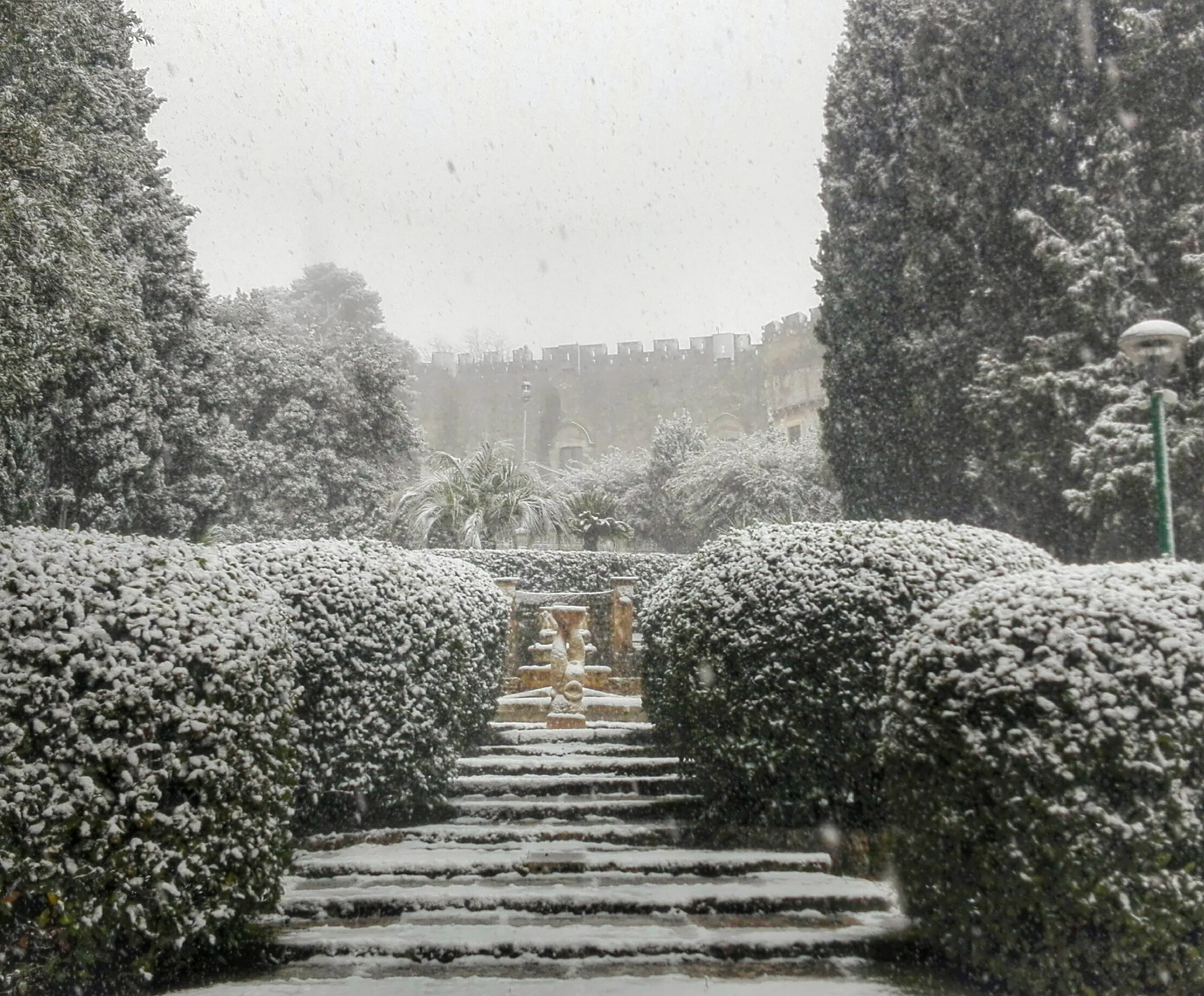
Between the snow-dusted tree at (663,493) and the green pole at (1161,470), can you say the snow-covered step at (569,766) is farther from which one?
the snow-dusted tree at (663,493)

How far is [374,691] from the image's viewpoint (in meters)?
5.88

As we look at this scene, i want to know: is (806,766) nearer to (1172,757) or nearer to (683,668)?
(683,668)

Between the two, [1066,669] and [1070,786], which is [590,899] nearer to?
[1070,786]

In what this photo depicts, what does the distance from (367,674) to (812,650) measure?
256 cm

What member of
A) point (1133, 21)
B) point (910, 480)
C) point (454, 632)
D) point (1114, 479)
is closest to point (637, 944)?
point (454, 632)

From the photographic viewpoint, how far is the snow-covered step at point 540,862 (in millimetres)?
5434

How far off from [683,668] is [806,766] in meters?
1.16

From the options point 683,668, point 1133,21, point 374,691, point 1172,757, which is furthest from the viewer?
point 1133,21

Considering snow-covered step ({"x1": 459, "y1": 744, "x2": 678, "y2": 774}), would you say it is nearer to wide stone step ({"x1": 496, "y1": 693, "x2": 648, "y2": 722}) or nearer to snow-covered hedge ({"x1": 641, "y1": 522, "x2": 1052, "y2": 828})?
snow-covered hedge ({"x1": 641, "y1": 522, "x2": 1052, "y2": 828})

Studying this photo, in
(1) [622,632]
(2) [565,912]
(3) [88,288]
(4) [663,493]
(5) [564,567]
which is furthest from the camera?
(4) [663,493]

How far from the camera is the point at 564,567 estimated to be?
63.2 feet

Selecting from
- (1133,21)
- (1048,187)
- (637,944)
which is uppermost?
(1133,21)

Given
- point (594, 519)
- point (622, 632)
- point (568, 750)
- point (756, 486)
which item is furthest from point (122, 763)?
point (756, 486)

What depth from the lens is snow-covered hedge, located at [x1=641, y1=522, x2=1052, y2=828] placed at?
5309 millimetres
